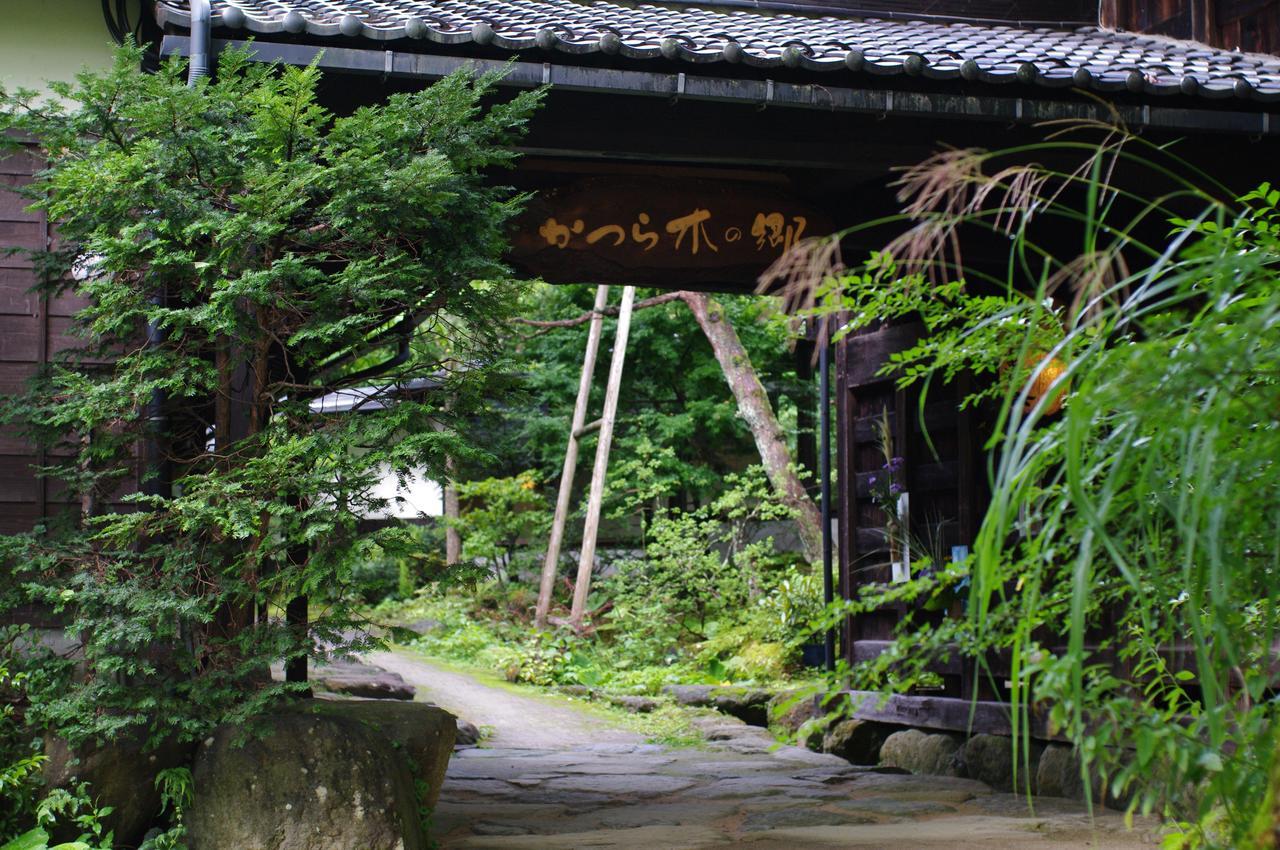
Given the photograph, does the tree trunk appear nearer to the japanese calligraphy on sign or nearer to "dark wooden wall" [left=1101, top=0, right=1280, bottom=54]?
"dark wooden wall" [left=1101, top=0, right=1280, bottom=54]

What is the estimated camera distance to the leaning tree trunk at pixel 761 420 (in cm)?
1525

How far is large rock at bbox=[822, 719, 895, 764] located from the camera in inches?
331

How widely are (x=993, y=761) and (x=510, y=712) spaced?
5.74 meters

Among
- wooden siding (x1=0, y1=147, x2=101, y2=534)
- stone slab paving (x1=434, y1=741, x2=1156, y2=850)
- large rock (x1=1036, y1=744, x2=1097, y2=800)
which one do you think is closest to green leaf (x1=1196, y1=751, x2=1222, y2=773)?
stone slab paving (x1=434, y1=741, x2=1156, y2=850)

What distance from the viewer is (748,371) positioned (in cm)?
1606

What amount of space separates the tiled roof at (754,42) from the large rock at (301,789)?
2.74m

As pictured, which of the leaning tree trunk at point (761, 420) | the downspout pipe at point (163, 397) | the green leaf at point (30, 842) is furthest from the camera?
the leaning tree trunk at point (761, 420)

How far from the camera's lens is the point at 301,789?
4039mm

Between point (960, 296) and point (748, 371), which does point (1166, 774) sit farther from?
point (748, 371)

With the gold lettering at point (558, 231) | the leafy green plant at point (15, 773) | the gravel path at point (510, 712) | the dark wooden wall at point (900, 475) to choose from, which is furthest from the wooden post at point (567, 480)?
the leafy green plant at point (15, 773)

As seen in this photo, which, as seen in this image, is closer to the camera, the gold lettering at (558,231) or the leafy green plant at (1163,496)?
the leafy green plant at (1163,496)

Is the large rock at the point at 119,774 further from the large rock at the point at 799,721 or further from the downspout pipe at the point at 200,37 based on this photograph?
the large rock at the point at 799,721

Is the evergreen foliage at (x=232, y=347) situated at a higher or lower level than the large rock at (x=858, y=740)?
higher

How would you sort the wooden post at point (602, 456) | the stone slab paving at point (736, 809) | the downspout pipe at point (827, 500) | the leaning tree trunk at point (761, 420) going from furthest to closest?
1. the wooden post at point (602, 456)
2. the leaning tree trunk at point (761, 420)
3. the downspout pipe at point (827, 500)
4. the stone slab paving at point (736, 809)
